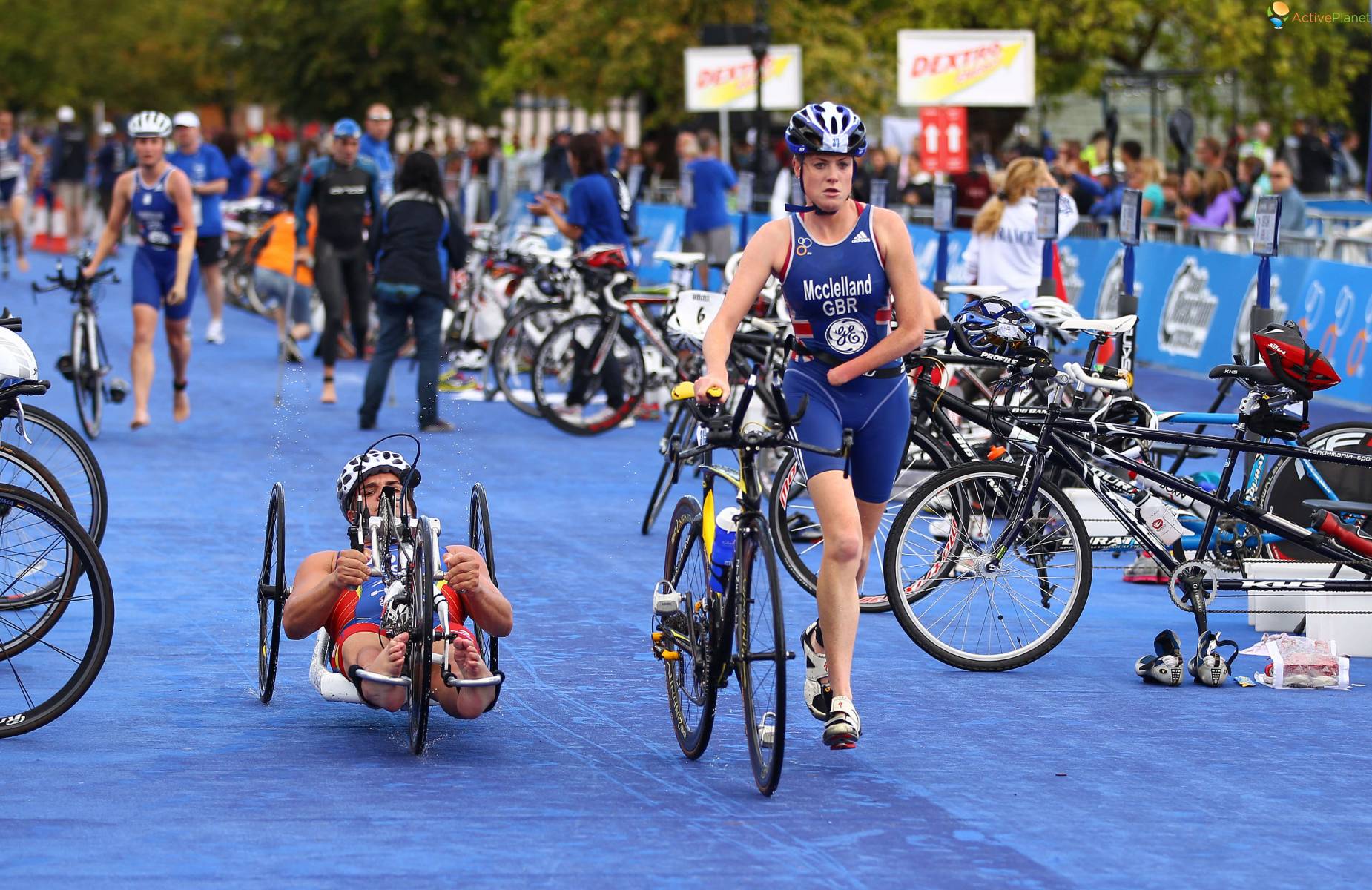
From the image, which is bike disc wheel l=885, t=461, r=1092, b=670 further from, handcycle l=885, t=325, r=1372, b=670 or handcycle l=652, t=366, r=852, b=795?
handcycle l=652, t=366, r=852, b=795

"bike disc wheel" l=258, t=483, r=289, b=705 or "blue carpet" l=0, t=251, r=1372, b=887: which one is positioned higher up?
"bike disc wheel" l=258, t=483, r=289, b=705

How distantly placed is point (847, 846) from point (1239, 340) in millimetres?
11656

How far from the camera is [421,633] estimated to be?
629 centimetres

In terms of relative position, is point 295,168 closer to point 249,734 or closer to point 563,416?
point 563,416

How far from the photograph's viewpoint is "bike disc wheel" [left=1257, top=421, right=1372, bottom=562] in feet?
27.6

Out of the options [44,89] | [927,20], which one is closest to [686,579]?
[927,20]

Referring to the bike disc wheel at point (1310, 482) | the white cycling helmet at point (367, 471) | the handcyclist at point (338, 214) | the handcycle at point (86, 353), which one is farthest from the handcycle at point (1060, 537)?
the handcyclist at point (338, 214)

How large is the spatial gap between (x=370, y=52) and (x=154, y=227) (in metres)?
39.4

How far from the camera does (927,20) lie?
124 ft

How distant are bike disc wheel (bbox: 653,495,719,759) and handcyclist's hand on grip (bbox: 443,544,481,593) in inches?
23.3

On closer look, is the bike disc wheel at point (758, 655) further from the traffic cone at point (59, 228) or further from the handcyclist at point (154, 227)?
the traffic cone at point (59, 228)

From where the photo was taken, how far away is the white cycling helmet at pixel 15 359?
7312mm

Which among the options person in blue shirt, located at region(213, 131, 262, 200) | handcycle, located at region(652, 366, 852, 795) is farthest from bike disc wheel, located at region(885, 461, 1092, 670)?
person in blue shirt, located at region(213, 131, 262, 200)

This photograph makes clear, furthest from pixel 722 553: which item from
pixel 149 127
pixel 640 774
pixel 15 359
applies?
pixel 149 127
